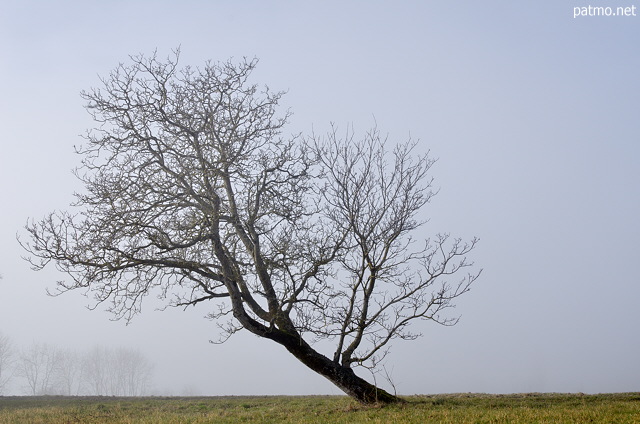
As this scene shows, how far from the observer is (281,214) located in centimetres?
1856

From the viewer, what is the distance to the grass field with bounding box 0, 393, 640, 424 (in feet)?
42.4

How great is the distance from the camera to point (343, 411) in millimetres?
16109

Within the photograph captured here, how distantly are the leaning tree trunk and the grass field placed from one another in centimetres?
50

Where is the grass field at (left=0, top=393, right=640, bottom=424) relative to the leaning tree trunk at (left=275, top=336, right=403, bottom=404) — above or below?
below

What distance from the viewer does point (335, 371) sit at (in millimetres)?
17266

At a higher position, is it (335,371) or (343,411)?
(335,371)

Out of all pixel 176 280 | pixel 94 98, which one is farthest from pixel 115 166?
pixel 176 280

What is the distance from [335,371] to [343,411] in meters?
1.45

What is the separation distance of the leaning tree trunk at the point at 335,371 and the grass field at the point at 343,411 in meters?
0.50

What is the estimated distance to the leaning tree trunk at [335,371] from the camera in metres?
17.3

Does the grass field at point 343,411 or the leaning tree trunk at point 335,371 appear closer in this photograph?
the grass field at point 343,411

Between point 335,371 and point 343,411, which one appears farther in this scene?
point 335,371

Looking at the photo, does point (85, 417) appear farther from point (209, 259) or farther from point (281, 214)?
point (281, 214)

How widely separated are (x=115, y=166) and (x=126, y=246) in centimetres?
284
